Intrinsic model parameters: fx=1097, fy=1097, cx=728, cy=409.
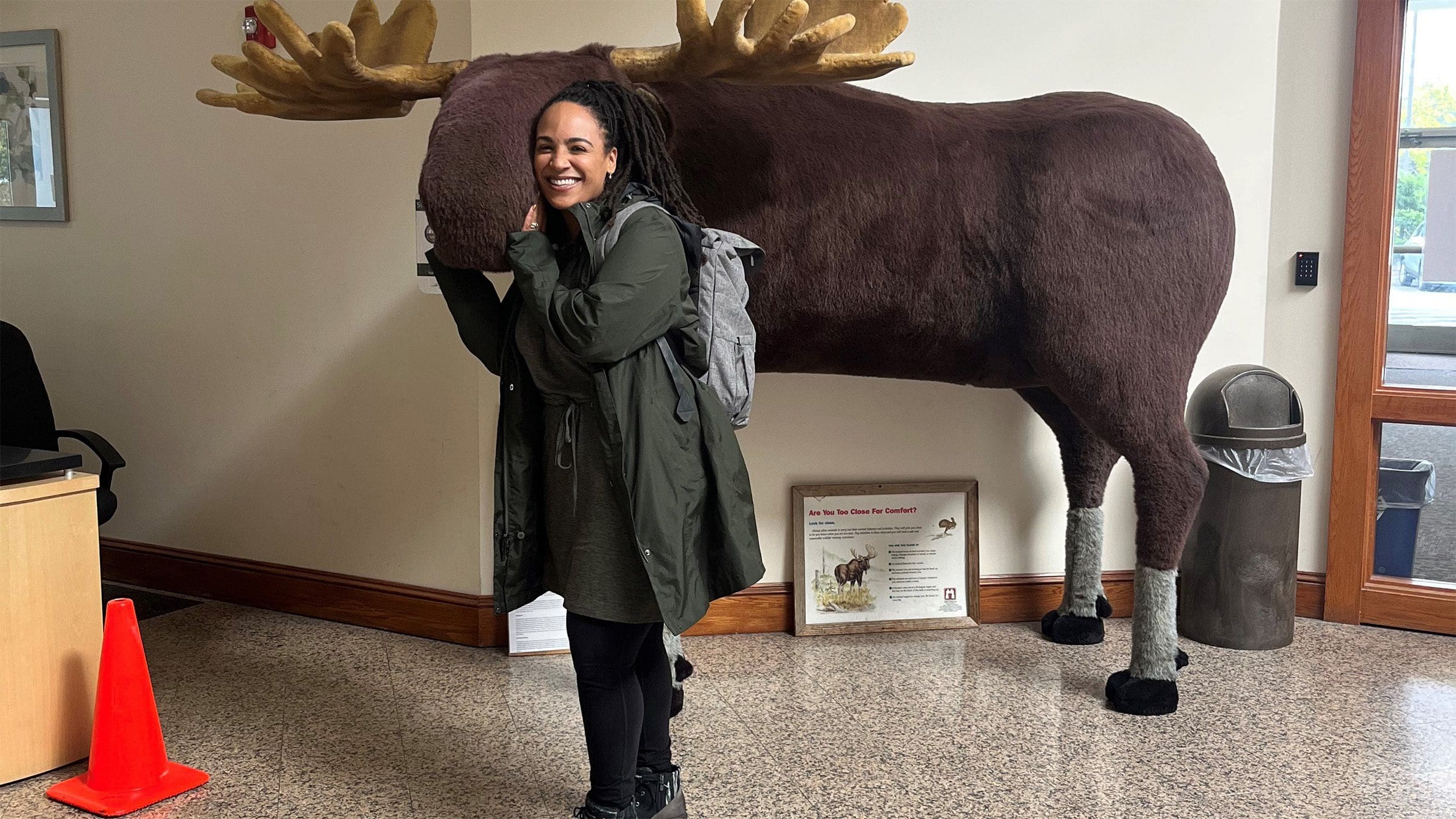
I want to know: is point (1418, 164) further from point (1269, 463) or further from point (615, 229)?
point (615, 229)

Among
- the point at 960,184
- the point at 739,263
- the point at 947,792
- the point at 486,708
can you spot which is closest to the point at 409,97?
the point at 739,263

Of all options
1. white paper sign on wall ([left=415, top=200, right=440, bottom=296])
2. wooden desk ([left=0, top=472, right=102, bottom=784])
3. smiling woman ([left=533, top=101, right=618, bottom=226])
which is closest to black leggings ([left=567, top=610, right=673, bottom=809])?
smiling woman ([left=533, top=101, right=618, bottom=226])

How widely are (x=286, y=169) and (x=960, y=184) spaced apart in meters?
2.13

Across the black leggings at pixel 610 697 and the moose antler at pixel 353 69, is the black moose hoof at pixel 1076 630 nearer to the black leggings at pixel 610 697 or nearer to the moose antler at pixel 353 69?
the black leggings at pixel 610 697

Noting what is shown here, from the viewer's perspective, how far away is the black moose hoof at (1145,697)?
2.75 m

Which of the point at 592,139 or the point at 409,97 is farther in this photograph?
the point at 409,97

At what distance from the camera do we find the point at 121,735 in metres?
2.30

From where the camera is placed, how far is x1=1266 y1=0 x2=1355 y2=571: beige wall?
3326 mm

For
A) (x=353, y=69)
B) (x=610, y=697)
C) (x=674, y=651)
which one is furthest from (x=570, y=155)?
(x=674, y=651)

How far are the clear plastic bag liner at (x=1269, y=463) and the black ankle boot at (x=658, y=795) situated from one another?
1920mm

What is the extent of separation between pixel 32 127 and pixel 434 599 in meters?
2.35

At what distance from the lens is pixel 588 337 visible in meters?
1.74

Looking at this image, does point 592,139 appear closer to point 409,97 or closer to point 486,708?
point 409,97

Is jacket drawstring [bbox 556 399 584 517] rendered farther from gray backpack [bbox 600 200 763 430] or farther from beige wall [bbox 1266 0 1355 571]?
beige wall [bbox 1266 0 1355 571]
